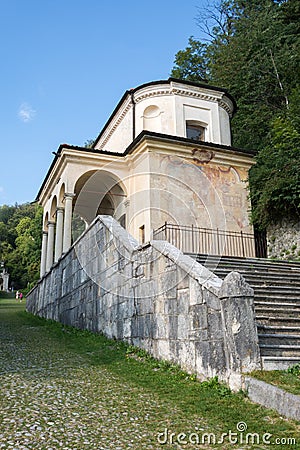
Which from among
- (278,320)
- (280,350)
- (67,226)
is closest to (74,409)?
(280,350)

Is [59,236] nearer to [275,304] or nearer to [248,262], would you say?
[248,262]

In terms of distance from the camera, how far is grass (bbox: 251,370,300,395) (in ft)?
13.3

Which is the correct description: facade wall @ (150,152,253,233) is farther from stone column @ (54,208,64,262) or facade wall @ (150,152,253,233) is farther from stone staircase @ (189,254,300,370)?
Answer: stone staircase @ (189,254,300,370)

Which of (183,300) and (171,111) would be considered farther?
(171,111)

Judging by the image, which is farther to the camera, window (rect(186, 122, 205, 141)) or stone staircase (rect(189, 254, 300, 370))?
window (rect(186, 122, 205, 141))

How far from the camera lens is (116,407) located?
4.31m

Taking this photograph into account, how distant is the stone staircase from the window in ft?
28.3

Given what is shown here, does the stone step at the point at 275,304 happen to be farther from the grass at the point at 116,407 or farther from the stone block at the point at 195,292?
the grass at the point at 116,407

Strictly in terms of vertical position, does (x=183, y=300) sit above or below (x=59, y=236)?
below

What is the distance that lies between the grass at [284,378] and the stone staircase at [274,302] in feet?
0.48

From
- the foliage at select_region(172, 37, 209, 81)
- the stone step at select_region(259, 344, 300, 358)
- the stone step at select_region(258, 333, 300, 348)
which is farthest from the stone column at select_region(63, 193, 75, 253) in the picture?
the foliage at select_region(172, 37, 209, 81)

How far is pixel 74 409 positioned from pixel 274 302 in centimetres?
437

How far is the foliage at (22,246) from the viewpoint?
48.9 m

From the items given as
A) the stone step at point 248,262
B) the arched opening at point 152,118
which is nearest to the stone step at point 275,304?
the stone step at point 248,262
